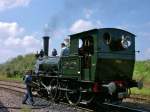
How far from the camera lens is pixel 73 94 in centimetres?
1859

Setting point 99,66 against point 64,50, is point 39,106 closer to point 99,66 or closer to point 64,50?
point 64,50

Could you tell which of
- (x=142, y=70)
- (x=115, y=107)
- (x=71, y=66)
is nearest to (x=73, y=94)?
(x=71, y=66)

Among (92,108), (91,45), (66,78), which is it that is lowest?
(92,108)

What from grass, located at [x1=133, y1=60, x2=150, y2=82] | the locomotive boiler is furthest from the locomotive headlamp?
grass, located at [x1=133, y1=60, x2=150, y2=82]

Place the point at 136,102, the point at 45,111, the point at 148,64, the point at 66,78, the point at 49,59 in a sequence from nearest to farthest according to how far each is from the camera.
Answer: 1. the point at 45,111
2. the point at 66,78
3. the point at 136,102
4. the point at 49,59
5. the point at 148,64

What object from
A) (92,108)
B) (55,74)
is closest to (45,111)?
(92,108)

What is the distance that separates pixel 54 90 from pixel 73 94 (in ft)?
5.72

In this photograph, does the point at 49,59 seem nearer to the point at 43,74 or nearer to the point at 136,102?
the point at 43,74

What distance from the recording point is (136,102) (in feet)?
65.0

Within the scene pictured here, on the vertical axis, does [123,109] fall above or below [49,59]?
below

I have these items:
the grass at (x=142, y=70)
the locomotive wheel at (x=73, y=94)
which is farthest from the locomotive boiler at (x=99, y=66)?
the grass at (x=142, y=70)

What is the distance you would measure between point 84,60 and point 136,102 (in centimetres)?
397

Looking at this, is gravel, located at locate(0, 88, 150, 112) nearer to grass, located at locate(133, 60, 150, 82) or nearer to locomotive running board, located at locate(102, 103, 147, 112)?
locomotive running board, located at locate(102, 103, 147, 112)

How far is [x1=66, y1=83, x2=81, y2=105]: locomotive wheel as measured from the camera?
712 inches
